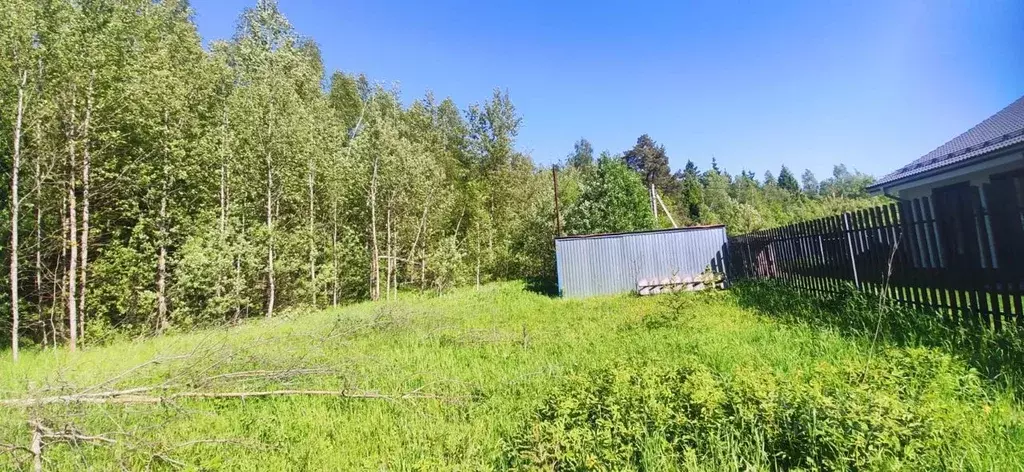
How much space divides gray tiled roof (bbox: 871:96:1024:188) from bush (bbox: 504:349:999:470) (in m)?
7.28

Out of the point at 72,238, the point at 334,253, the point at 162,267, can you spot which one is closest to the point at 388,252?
the point at 334,253

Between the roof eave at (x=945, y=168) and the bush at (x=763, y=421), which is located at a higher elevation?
the roof eave at (x=945, y=168)

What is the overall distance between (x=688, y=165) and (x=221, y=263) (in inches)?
3040

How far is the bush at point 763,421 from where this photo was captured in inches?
73.2

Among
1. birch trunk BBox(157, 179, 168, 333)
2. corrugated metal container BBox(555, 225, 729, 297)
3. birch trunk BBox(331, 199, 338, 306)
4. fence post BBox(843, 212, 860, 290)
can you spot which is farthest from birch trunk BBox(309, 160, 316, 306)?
fence post BBox(843, 212, 860, 290)

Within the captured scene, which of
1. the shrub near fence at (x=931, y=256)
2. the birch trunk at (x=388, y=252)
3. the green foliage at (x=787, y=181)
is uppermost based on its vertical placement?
the green foliage at (x=787, y=181)

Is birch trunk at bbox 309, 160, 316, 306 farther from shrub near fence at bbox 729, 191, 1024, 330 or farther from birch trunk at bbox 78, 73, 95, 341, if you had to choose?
shrub near fence at bbox 729, 191, 1024, 330

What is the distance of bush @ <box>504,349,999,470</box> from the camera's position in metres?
1.86

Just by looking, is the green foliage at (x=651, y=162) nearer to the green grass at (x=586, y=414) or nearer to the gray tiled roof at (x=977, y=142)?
the gray tiled roof at (x=977, y=142)

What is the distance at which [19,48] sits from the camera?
7668mm

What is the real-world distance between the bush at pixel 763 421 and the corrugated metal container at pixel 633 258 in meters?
9.78

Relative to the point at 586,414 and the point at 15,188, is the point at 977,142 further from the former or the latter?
the point at 15,188

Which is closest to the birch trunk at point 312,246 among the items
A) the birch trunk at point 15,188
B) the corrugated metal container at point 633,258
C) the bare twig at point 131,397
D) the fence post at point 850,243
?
the birch trunk at point 15,188

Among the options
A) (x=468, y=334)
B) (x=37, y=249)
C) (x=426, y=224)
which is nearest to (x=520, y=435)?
(x=468, y=334)
